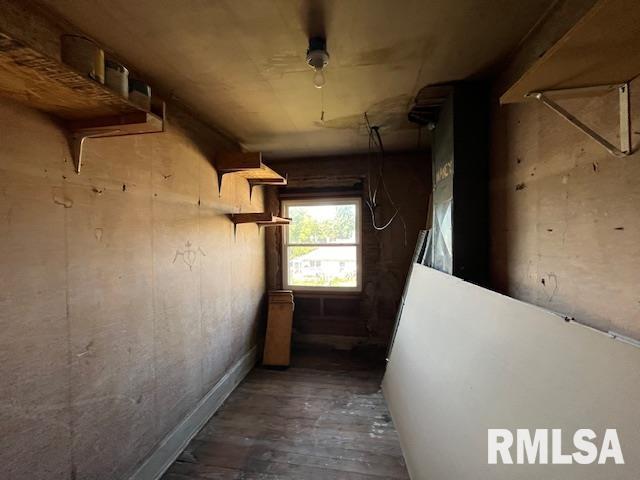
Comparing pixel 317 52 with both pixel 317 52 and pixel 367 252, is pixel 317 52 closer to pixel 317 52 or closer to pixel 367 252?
pixel 317 52

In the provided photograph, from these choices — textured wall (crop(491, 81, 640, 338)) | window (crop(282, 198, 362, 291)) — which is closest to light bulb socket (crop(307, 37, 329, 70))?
textured wall (crop(491, 81, 640, 338))

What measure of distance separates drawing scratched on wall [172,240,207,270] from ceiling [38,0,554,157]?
0.99 metres

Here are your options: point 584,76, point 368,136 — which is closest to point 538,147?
point 584,76

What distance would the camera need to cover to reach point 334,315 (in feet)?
11.9

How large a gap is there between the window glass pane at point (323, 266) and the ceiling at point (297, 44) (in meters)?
1.89

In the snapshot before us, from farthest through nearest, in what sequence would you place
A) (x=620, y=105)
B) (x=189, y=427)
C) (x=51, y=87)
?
(x=189, y=427)
(x=51, y=87)
(x=620, y=105)

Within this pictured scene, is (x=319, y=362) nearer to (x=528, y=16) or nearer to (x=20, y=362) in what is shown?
(x=20, y=362)

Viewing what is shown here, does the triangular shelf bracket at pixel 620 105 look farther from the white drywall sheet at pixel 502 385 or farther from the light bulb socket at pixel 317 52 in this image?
the light bulb socket at pixel 317 52

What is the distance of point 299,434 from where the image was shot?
212 centimetres

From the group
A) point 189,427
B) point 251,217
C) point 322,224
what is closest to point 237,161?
point 251,217

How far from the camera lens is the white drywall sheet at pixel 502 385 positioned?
715 mm

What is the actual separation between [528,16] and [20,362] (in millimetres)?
2353

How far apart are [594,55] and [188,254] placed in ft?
7.23

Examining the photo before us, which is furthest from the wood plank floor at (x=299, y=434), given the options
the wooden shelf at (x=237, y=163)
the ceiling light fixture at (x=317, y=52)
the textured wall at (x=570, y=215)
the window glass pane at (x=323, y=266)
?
the ceiling light fixture at (x=317, y=52)
